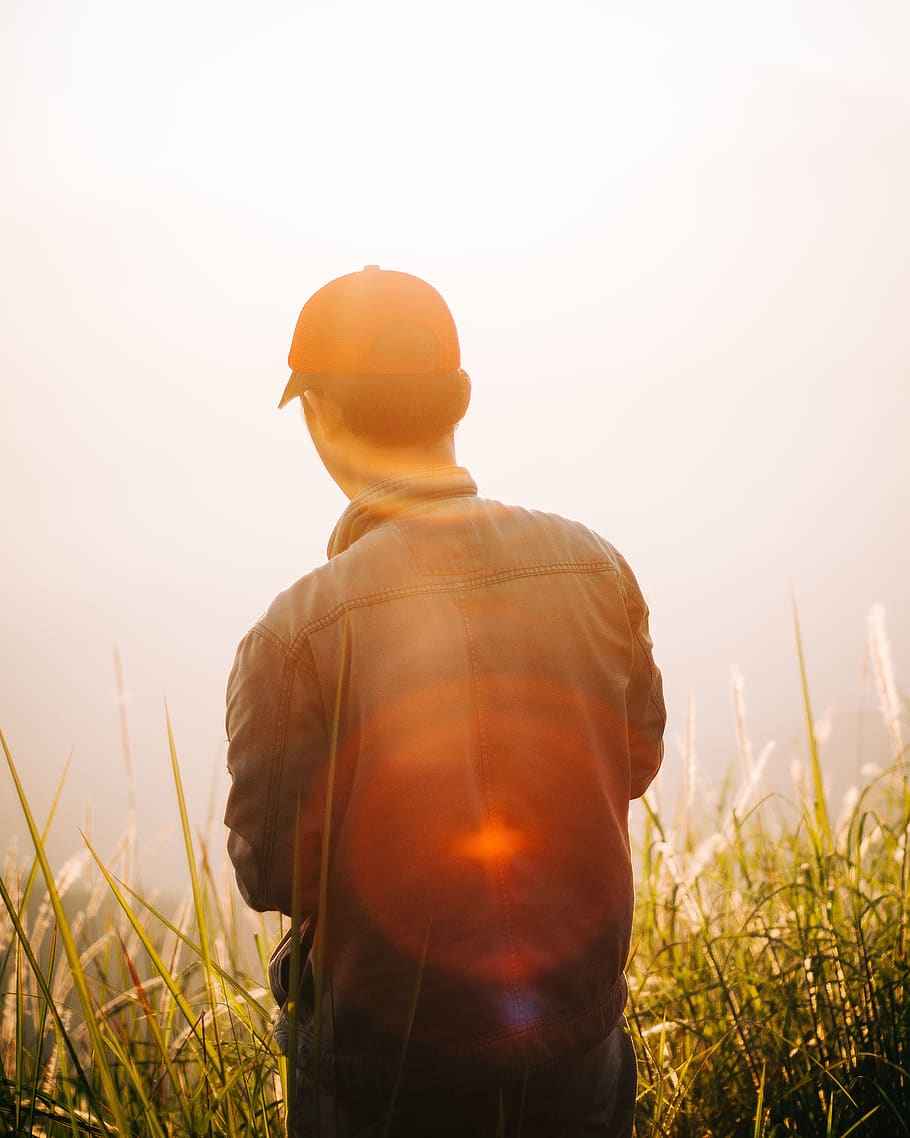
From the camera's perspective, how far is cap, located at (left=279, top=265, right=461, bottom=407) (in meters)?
1.31

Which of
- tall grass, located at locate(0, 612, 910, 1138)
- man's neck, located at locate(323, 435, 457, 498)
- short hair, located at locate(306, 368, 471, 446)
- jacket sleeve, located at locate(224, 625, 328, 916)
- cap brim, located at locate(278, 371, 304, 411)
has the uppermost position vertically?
cap brim, located at locate(278, 371, 304, 411)

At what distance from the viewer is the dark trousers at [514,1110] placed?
113 centimetres

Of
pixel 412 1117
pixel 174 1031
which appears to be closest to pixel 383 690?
pixel 412 1117

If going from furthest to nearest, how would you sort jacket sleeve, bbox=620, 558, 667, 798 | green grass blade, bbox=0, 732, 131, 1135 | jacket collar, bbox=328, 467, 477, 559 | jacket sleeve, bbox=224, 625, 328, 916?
jacket sleeve, bbox=620, 558, 667, 798, jacket collar, bbox=328, 467, 477, 559, jacket sleeve, bbox=224, 625, 328, 916, green grass blade, bbox=0, 732, 131, 1135

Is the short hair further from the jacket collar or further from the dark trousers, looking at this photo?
the dark trousers

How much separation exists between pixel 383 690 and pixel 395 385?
18.6 inches

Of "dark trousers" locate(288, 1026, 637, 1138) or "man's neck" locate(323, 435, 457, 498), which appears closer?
"dark trousers" locate(288, 1026, 637, 1138)

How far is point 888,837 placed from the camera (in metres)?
2.20

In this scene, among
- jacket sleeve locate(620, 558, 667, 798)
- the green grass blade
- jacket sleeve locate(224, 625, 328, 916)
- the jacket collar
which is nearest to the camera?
the green grass blade

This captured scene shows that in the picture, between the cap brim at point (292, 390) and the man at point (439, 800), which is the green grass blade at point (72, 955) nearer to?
the man at point (439, 800)

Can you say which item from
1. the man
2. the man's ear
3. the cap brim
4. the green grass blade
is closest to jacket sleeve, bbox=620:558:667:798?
the man

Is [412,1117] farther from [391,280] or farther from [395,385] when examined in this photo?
[391,280]

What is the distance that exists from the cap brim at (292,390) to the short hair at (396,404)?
10cm

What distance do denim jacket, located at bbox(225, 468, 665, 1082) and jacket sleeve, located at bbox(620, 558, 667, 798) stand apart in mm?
177
